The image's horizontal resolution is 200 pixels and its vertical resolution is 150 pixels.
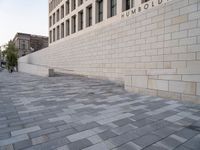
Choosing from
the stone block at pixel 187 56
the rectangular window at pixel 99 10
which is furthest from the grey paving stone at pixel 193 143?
the rectangular window at pixel 99 10

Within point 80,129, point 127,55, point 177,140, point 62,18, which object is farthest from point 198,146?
point 62,18

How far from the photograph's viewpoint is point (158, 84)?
21.7 feet

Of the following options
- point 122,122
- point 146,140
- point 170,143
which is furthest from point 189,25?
point 146,140

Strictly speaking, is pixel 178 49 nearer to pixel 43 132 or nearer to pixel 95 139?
pixel 95 139

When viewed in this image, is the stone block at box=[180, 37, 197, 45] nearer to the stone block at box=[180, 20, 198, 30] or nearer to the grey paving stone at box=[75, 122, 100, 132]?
the stone block at box=[180, 20, 198, 30]

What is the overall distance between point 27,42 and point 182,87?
64.3 metres

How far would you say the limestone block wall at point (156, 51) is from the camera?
608 cm

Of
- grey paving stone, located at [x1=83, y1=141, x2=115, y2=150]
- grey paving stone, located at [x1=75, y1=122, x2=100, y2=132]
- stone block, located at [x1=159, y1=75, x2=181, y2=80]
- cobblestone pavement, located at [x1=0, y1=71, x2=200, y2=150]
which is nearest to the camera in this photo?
grey paving stone, located at [x1=83, y1=141, x2=115, y2=150]

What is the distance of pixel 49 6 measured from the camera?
2944cm

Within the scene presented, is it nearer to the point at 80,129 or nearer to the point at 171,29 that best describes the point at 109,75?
the point at 171,29

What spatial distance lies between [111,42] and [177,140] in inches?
369

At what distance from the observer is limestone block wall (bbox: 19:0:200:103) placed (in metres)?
6.08

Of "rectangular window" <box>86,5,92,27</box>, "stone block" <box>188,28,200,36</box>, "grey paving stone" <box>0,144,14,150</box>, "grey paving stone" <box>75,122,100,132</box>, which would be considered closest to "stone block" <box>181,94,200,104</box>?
"stone block" <box>188,28,200,36</box>

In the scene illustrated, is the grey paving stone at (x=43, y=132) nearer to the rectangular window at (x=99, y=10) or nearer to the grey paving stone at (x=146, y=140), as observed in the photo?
the grey paving stone at (x=146, y=140)
